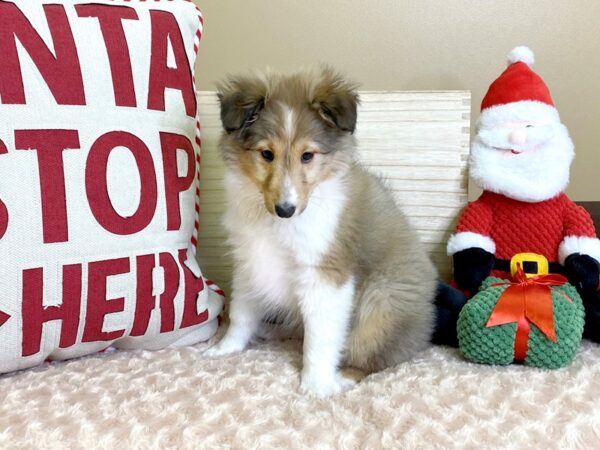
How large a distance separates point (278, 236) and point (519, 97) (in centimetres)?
102

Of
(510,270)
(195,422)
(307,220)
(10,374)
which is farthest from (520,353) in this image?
(10,374)

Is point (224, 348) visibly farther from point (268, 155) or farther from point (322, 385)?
point (268, 155)

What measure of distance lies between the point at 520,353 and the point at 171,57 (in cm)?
149

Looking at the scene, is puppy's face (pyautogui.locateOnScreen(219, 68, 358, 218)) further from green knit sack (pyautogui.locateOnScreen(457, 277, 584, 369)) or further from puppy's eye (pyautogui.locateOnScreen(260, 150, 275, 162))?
green knit sack (pyautogui.locateOnScreen(457, 277, 584, 369))

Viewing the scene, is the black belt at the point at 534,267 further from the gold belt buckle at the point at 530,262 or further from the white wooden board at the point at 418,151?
the white wooden board at the point at 418,151

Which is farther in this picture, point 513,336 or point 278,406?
point 513,336

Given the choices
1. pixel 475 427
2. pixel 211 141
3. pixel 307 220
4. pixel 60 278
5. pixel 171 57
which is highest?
pixel 171 57

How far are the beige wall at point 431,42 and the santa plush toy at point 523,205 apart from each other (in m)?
0.46

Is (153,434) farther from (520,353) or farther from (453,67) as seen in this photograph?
(453,67)

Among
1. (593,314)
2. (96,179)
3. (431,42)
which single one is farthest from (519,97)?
(96,179)

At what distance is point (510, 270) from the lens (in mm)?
1937

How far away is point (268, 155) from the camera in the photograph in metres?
1.59

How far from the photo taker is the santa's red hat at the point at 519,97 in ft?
6.17

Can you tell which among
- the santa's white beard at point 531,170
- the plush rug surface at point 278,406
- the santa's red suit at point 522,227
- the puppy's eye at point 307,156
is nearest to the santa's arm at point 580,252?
the santa's red suit at point 522,227
